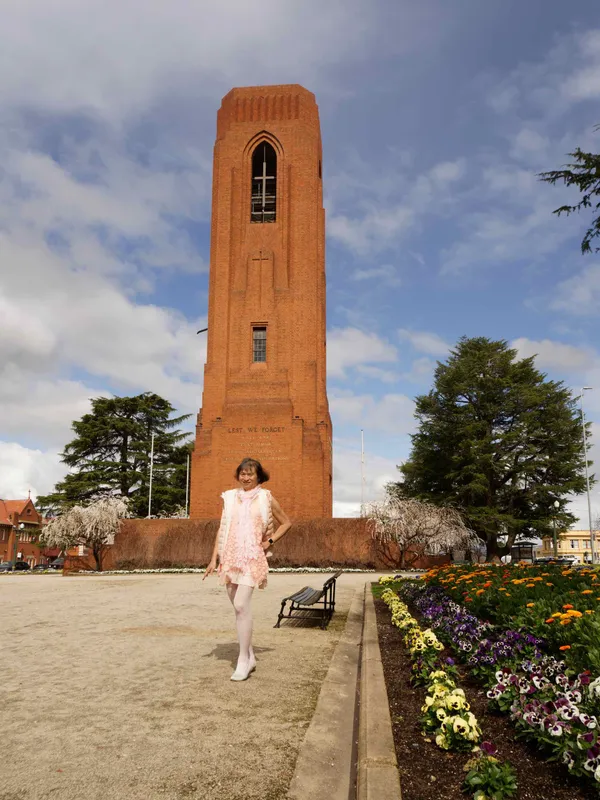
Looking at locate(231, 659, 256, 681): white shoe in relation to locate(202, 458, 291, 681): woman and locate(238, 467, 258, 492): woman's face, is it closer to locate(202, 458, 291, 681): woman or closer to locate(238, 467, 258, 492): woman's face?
locate(202, 458, 291, 681): woman

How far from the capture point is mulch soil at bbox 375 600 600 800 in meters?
2.84

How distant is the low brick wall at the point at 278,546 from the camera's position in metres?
28.2

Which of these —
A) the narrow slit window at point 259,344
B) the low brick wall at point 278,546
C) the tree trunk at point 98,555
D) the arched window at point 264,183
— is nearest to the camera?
the low brick wall at point 278,546

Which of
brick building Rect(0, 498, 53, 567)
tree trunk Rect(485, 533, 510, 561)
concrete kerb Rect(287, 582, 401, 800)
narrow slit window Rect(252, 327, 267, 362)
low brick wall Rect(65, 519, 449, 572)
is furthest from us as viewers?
brick building Rect(0, 498, 53, 567)

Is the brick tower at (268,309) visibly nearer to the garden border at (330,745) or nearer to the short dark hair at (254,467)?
the short dark hair at (254,467)

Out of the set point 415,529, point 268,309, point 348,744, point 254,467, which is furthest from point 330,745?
point 268,309

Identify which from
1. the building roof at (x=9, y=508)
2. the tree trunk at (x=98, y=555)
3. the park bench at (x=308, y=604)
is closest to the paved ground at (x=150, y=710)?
the park bench at (x=308, y=604)

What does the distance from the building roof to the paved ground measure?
69.3 m

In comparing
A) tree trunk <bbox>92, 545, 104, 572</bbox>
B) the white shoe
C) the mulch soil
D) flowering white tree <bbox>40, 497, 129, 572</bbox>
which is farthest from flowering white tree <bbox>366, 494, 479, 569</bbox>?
the mulch soil

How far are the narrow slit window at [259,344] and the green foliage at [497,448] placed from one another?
14234 millimetres

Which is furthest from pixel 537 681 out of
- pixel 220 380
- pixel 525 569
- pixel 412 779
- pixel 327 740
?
pixel 220 380

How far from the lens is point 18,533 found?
70.7 m

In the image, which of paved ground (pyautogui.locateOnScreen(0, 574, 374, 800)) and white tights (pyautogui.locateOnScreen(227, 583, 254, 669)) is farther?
white tights (pyautogui.locateOnScreen(227, 583, 254, 669))

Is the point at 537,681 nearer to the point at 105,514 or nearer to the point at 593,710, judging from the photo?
the point at 593,710
